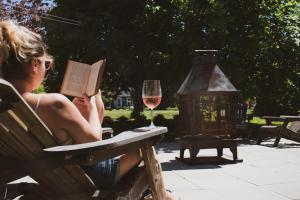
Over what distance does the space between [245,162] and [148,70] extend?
323 inches

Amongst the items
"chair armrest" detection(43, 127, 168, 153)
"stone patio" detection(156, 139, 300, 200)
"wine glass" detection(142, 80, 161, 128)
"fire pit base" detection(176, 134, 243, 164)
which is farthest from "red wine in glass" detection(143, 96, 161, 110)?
"fire pit base" detection(176, 134, 243, 164)

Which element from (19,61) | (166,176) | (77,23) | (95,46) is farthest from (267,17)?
(19,61)

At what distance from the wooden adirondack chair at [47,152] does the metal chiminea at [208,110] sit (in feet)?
15.4

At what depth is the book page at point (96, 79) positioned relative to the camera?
2.56 m

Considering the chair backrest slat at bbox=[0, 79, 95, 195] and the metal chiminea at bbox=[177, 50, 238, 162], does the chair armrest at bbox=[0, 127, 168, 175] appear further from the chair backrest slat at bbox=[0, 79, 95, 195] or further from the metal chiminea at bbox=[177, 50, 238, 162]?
the metal chiminea at bbox=[177, 50, 238, 162]

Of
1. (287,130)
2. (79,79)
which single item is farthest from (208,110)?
(79,79)

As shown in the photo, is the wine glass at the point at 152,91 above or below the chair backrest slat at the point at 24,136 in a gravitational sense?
above

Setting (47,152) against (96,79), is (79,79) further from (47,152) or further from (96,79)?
(47,152)

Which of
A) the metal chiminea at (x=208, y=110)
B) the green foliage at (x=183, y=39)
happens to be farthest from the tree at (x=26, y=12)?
the metal chiminea at (x=208, y=110)

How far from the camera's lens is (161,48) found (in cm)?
1584

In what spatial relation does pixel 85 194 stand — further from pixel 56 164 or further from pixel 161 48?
pixel 161 48

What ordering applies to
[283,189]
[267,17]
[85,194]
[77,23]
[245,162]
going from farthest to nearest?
[77,23] → [267,17] → [245,162] → [283,189] → [85,194]

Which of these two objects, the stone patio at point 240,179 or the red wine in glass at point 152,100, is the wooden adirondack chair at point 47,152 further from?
the stone patio at point 240,179

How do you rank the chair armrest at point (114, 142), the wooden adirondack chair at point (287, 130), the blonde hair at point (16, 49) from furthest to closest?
the wooden adirondack chair at point (287, 130), the blonde hair at point (16, 49), the chair armrest at point (114, 142)
